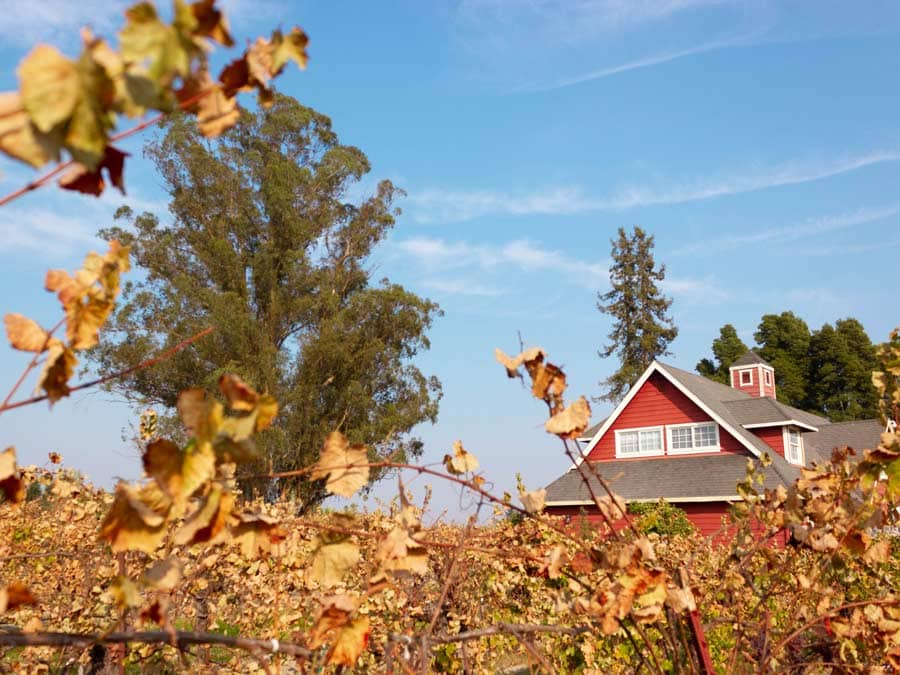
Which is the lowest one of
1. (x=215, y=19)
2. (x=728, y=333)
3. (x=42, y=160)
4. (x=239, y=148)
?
(x=42, y=160)

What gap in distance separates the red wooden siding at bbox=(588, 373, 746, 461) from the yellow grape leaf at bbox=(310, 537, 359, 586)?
75.1 feet

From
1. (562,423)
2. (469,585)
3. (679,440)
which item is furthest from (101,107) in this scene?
(679,440)

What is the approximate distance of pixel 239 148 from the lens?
3120 centimetres

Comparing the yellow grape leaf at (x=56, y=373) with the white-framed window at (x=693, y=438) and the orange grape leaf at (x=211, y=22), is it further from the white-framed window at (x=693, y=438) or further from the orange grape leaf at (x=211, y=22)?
the white-framed window at (x=693, y=438)

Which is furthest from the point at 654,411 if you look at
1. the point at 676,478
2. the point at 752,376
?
the point at 752,376

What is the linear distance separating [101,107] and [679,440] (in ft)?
78.9

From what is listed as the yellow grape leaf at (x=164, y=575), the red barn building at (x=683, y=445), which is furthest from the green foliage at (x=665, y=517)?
the yellow grape leaf at (x=164, y=575)

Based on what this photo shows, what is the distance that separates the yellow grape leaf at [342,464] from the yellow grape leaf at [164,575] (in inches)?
12.1

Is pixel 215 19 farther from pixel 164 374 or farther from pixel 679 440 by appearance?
pixel 164 374

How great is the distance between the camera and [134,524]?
2.90 feet

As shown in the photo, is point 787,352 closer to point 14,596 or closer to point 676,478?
point 676,478

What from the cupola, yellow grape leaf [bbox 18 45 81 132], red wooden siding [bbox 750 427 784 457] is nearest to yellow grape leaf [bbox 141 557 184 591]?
yellow grape leaf [bbox 18 45 81 132]

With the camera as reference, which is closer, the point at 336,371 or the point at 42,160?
the point at 42,160

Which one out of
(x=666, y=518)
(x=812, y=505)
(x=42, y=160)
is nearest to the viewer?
(x=42, y=160)
